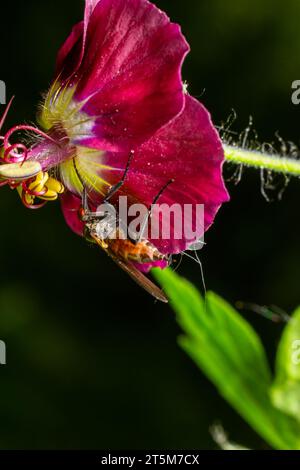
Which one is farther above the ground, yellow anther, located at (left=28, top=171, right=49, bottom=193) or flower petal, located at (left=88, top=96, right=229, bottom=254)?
yellow anther, located at (left=28, top=171, right=49, bottom=193)

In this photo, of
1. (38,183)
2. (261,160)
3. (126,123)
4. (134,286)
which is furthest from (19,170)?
(134,286)

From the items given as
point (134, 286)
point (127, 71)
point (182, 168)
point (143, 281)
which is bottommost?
point (143, 281)

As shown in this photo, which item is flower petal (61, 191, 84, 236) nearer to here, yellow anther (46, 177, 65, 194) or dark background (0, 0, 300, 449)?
yellow anther (46, 177, 65, 194)

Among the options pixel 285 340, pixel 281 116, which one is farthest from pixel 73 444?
pixel 285 340

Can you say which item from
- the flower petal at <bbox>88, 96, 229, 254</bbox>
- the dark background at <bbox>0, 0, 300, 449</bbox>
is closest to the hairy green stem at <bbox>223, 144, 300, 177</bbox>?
the flower petal at <bbox>88, 96, 229, 254</bbox>

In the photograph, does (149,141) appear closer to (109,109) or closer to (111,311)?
(109,109)

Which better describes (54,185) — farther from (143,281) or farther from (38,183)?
(143,281)
